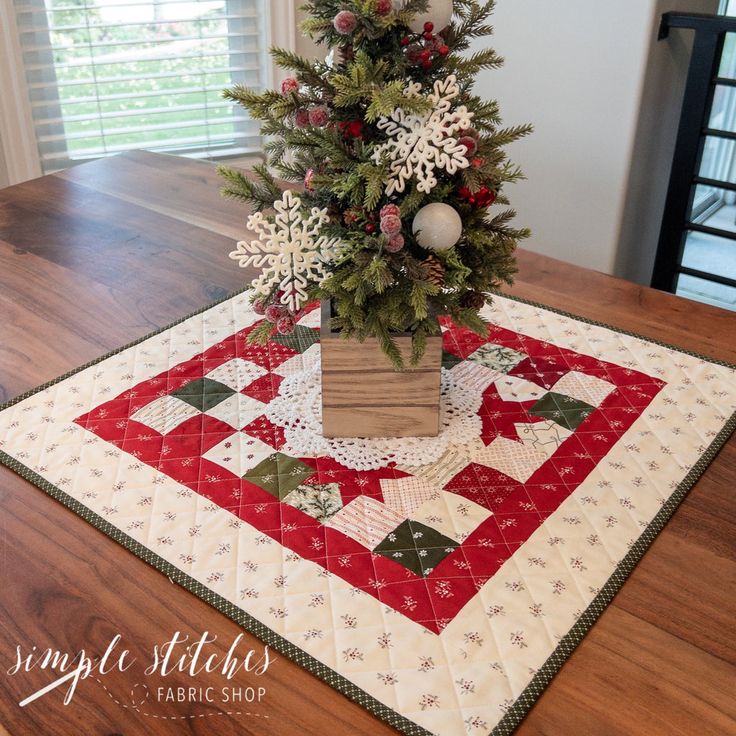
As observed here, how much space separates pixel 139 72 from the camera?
2744 millimetres

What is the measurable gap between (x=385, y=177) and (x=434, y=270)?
0.40ft

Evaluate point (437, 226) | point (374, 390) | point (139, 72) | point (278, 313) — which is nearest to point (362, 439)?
point (374, 390)

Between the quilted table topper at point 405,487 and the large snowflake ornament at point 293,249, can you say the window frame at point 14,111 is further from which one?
the large snowflake ornament at point 293,249

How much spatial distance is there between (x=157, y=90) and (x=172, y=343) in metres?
1.74

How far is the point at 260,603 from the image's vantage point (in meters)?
0.88

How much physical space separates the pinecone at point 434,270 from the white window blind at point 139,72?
1.97 meters

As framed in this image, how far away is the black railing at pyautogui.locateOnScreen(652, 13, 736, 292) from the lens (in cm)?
198

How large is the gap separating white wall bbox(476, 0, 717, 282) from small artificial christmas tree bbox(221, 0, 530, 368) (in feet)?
3.76

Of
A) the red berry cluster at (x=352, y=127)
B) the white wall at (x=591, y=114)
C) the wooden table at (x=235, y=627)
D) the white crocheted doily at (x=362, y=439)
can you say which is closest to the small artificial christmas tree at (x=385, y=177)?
the red berry cluster at (x=352, y=127)

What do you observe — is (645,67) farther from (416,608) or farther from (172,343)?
(416,608)

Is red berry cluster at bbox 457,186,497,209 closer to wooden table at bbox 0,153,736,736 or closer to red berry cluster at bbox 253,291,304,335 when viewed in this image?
red berry cluster at bbox 253,291,304,335

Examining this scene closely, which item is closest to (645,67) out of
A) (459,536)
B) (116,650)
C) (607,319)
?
(607,319)

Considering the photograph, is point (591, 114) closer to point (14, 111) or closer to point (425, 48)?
point (425, 48)

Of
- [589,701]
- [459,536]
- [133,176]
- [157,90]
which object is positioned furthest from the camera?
[157,90]
